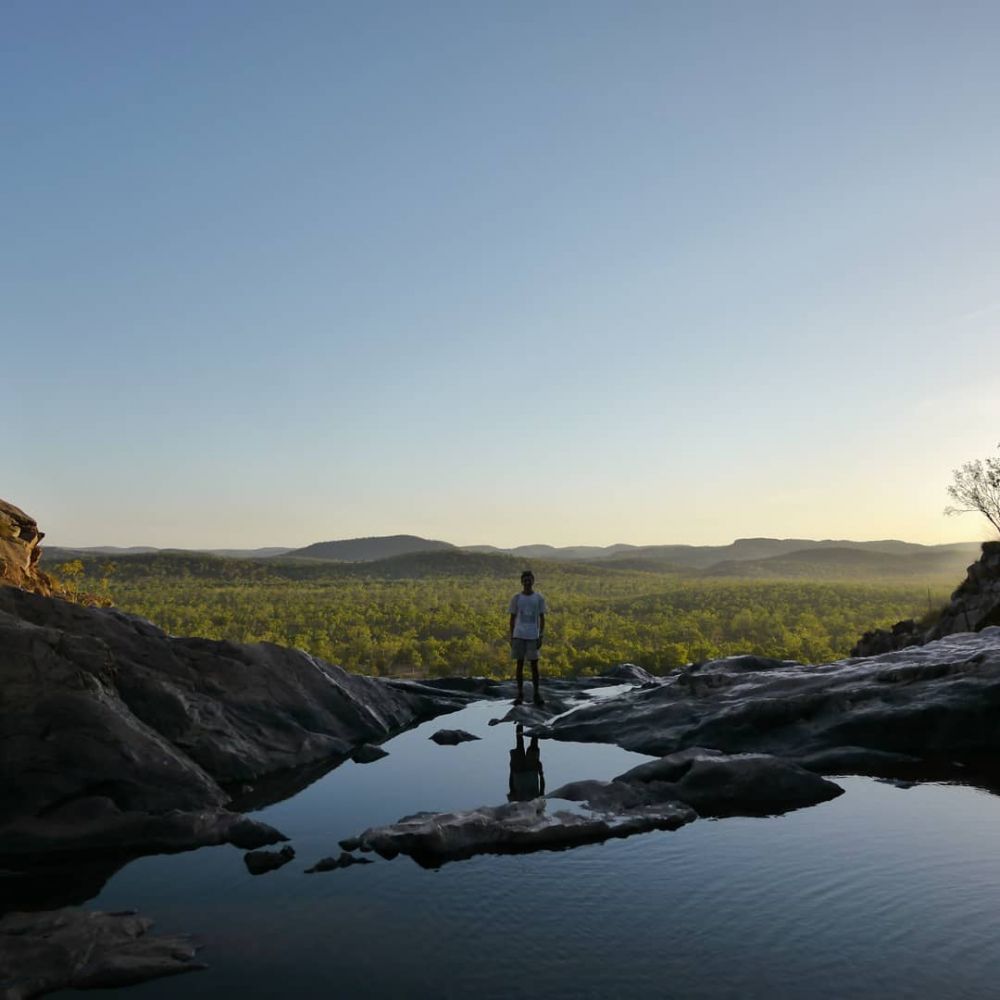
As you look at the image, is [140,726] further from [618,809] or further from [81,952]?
[618,809]

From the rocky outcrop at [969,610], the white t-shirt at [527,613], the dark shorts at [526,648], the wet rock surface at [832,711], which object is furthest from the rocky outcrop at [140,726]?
the rocky outcrop at [969,610]

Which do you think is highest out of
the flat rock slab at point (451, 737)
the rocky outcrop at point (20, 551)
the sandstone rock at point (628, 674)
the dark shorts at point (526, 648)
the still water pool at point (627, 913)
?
the rocky outcrop at point (20, 551)

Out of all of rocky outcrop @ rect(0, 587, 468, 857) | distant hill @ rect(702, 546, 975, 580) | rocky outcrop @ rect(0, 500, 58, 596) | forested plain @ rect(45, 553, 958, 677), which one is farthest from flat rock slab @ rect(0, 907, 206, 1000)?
distant hill @ rect(702, 546, 975, 580)

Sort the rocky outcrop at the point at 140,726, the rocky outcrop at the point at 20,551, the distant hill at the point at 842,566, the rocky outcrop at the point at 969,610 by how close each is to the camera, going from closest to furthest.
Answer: the rocky outcrop at the point at 140,726 < the rocky outcrop at the point at 20,551 < the rocky outcrop at the point at 969,610 < the distant hill at the point at 842,566

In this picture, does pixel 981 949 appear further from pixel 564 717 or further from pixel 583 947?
pixel 564 717

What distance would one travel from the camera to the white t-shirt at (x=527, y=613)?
16234mm

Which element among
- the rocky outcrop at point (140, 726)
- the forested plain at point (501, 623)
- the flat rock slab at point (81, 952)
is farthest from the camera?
the forested plain at point (501, 623)

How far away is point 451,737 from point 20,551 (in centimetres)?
962

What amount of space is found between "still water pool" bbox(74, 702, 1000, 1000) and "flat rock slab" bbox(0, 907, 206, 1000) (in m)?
0.17

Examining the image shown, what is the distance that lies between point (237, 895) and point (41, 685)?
4342mm

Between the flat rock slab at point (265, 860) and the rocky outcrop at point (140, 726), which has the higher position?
the rocky outcrop at point (140, 726)

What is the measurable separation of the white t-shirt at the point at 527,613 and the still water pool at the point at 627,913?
722cm

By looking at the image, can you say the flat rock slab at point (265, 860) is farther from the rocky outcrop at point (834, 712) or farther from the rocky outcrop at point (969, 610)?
the rocky outcrop at point (969, 610)

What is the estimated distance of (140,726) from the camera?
10031 millimetres
